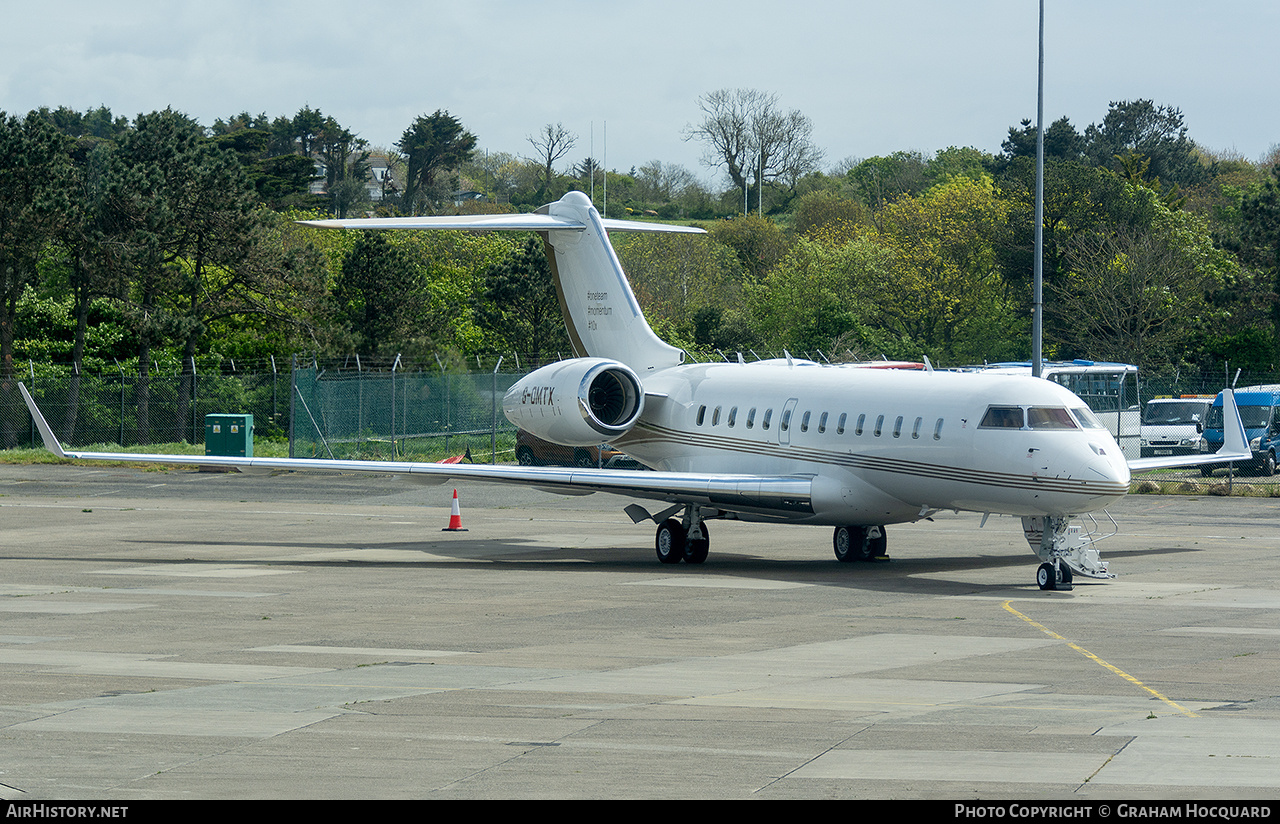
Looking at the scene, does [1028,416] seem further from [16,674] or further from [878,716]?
[16,674]

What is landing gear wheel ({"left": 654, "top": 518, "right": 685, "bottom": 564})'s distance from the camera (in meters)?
24.1

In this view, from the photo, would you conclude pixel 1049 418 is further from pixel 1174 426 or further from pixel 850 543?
pixel 1174 426

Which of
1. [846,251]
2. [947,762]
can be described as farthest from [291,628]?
[846,251]

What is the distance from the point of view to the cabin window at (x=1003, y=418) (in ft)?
68.0

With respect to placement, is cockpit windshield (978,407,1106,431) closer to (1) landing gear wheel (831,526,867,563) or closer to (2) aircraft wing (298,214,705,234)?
(1) landing gear wheel (831,526,867,563)

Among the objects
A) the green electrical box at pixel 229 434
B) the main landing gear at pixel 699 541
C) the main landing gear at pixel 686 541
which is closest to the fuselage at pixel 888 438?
the main landing gear at pixel 699 541

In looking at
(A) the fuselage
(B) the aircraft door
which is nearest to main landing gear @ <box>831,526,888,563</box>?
(A) the fuselage

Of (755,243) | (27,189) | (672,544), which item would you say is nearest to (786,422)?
(672,544)

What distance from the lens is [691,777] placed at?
8938 mm

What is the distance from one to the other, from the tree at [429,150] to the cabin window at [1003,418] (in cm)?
10494

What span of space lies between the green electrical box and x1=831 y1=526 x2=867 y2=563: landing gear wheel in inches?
1020

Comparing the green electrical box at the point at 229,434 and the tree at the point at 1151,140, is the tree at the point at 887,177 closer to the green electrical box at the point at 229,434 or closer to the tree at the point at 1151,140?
the tree at the point at 1151,140

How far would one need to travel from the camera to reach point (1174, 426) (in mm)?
48969

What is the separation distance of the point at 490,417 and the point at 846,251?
118 feet
